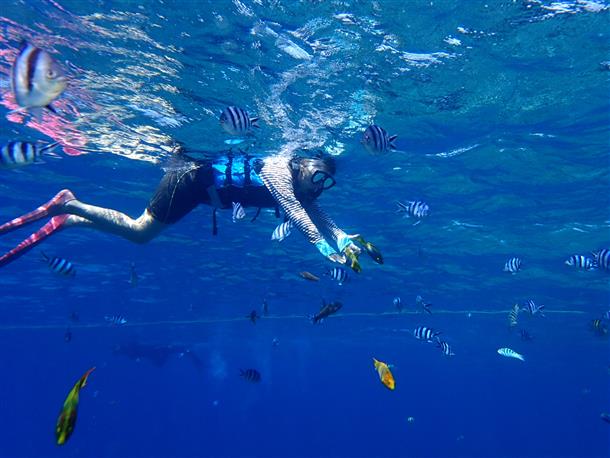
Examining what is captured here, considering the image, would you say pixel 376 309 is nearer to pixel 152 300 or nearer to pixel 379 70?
pixel 152 300

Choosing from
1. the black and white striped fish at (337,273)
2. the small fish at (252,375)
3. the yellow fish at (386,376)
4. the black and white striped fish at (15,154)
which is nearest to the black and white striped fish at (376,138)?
the black and white striped fish at (337,273)

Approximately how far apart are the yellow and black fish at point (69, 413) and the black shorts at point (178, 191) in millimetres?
6822

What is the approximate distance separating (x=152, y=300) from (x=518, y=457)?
323 ft

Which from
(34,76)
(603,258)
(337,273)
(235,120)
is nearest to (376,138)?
(235,120)

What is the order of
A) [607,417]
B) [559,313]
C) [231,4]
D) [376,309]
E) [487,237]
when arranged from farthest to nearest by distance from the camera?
[376,309]
[559,313]
[487,237]
[607,417]
[231,4]

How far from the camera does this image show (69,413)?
2.98 m

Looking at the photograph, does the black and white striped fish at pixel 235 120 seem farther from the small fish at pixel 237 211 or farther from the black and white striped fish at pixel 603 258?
the black and white striped fish at pixel 603 258

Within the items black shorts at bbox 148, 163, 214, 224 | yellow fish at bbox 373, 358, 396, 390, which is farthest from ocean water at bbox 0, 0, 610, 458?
yellow fish at bbox 373, 358, 396, 390

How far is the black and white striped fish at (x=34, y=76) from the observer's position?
343 cm

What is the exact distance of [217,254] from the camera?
26.1 meters

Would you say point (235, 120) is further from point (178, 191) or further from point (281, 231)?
point (178, 191)

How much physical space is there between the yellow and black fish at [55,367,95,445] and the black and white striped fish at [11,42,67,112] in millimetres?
2383

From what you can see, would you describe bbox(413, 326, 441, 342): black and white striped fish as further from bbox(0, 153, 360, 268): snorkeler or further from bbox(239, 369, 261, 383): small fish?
bbox(239, 369, 261, 383): small fish

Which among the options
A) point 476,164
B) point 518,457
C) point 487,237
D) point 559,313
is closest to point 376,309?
point 559,313
